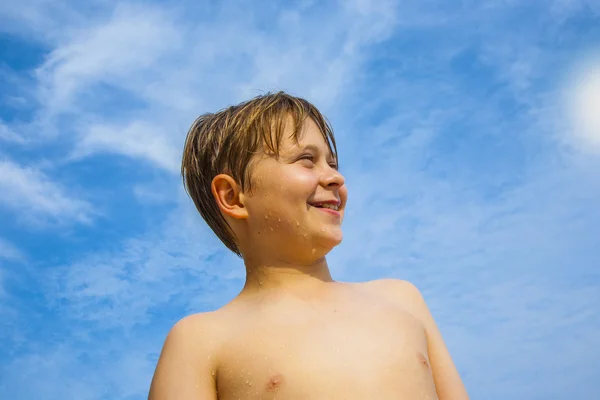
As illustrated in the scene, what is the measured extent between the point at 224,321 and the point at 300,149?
0.89 meters

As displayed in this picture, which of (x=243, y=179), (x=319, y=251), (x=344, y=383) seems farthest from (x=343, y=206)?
(x=344, y=383)

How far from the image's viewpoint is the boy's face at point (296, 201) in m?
3.21

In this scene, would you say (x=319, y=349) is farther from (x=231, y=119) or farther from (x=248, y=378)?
(x=231, y=119)

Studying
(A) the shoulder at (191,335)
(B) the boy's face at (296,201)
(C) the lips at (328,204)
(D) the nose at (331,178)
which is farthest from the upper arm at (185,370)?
(D) the nose at (331,178)

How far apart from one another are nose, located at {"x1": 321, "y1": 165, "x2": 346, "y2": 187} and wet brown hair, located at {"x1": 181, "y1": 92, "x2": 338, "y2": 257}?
7.9 inches

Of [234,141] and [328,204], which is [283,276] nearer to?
[328,204]

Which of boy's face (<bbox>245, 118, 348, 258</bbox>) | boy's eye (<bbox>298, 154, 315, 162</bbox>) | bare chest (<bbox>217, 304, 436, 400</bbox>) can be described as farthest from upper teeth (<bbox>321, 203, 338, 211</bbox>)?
bare chest (<bbox>217, 304, 436, 400</bbox>)

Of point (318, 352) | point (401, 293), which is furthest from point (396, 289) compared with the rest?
point (318, 352)

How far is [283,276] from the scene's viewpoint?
326 centimetres

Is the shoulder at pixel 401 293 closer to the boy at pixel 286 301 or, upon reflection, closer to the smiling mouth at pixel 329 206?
the boy at pixel 286 301

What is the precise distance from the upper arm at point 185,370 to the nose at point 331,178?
0.91m

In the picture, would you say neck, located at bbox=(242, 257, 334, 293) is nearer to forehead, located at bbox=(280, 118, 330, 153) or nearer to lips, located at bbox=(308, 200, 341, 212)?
lips, located at bbox=(308, 200, 341, 212)

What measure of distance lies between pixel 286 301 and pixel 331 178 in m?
0.63

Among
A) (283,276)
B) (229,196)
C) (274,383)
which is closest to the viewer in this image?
(274,383)
